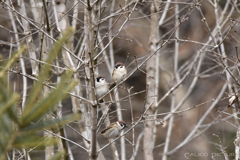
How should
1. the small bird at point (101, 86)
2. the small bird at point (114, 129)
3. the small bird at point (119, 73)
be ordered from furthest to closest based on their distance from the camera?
the small bird at point (119, 73) → the small bird at point (101, 86) → the small bird at point (114, 129)

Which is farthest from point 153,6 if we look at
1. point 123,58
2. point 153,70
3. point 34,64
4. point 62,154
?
point 123,58

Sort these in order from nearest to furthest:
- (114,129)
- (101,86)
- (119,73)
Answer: (114,129) → (101,86) → (119,73)

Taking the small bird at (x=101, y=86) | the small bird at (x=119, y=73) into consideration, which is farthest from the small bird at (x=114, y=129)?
the small bird at (x=119, y=73)

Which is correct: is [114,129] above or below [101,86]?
below

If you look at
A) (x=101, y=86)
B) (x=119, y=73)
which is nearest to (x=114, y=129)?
(x=101, y=86)

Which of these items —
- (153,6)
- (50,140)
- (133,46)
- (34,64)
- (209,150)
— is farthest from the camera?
(133,46)

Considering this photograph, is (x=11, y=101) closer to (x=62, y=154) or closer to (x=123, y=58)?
(x=62, y=154)

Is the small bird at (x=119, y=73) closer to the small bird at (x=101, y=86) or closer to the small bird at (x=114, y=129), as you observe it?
the small bird at (x=101, y=86)

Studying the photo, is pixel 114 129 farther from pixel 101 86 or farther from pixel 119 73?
pixel 119 73

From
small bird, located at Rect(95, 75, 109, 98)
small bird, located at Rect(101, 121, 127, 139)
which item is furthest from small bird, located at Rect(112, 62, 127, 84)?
small bird, located at Rect(101, 121, 127, 139)

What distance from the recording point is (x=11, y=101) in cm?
93

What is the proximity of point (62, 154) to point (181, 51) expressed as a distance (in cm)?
1159

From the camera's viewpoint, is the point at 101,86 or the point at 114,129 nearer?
the point at 114,129

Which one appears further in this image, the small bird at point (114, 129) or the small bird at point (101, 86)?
the small bird at point (101, 86)
